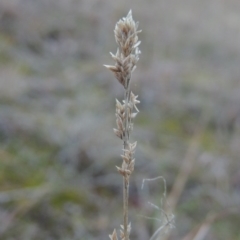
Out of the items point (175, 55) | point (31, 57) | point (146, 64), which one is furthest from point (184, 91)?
point (31, 57)

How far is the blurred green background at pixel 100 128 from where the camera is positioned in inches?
72.0

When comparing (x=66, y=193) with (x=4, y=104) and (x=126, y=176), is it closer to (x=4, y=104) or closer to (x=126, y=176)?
(x=4, y=104)

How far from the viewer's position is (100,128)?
8.04ft

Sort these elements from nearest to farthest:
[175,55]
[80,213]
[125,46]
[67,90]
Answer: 1. [125,46]
2. [80,213]
3. [67,90]
4. [175,55]

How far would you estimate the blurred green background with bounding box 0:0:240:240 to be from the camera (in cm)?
183

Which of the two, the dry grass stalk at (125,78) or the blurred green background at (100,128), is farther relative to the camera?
the blurred green background at (100,128)

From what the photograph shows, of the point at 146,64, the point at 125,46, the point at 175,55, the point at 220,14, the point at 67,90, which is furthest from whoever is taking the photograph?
the point at 220,14

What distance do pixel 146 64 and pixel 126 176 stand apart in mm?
3335

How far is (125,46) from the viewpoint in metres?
0.54

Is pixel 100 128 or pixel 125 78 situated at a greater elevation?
pixel 125 78

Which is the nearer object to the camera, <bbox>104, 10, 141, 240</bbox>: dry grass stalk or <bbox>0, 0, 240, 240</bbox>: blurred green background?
<bbox>104, 10, 141, 240</bbox>: dry grass stalk

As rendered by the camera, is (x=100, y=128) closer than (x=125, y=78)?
No

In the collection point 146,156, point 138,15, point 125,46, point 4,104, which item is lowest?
point 146,156

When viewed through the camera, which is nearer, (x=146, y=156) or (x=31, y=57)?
(x=146, y=156)
